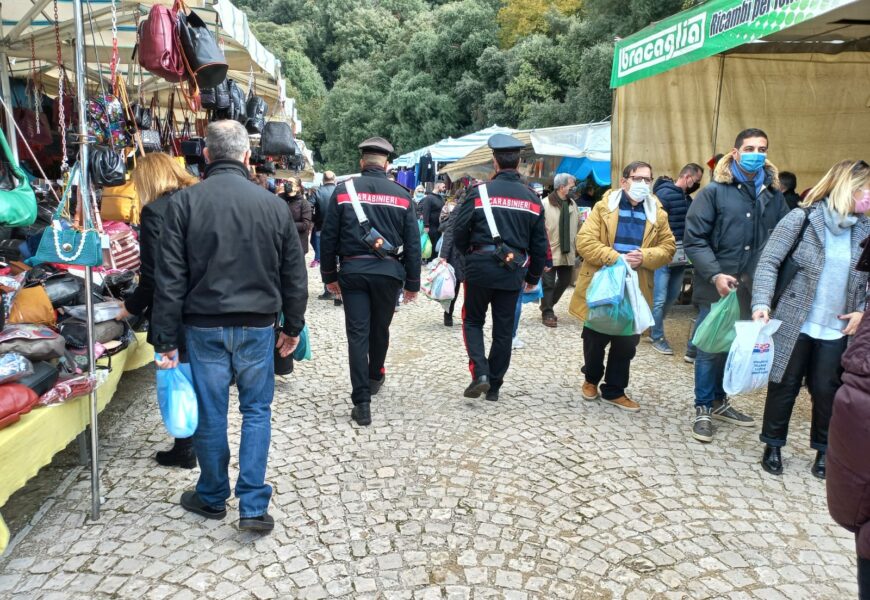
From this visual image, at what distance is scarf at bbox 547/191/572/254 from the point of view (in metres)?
7.79

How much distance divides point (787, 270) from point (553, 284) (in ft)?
14.3

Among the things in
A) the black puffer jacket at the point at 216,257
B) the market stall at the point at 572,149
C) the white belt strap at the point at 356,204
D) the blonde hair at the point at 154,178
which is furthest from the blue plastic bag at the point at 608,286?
the market stall at the point at 572,149

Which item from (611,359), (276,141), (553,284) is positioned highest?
(276,141)

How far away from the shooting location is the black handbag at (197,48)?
3918mm

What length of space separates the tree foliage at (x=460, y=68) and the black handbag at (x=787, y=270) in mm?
13931

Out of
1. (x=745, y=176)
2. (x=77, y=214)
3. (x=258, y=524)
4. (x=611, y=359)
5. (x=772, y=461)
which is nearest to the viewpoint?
(x=258, y=524)

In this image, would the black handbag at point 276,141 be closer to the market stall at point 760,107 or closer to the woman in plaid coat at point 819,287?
the market stall at point 760,107

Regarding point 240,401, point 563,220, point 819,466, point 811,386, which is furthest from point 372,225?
point 563,220

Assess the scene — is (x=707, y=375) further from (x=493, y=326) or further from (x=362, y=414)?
(x=362, y=414)

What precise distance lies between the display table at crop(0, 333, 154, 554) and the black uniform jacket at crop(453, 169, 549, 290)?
2.65 m

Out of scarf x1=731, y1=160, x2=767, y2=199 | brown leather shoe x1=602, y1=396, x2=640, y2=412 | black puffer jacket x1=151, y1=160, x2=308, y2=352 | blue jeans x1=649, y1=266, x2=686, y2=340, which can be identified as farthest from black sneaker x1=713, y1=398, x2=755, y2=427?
black puffer jacket x1=151, y1=160, x2=308, y2=352

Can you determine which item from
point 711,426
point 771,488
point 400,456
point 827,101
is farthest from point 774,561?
point 827,101

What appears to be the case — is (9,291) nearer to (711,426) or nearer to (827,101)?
(711,426)

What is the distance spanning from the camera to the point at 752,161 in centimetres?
421
